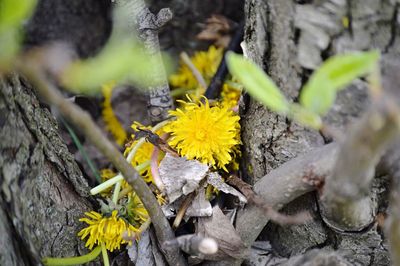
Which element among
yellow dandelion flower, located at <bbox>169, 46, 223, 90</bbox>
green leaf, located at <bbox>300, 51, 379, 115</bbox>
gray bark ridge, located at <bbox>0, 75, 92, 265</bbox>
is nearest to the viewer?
green leaf, located at <bbox>300, 51, 379, 115</bbox>

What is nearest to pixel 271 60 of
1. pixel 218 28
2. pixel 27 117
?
pixel 27 117

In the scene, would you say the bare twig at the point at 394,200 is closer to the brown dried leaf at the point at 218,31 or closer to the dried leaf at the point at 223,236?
the dried leaf at the point at 223,236

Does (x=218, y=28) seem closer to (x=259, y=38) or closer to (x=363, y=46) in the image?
(x=259, y=38)

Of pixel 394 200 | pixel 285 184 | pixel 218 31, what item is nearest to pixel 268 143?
pixel 285 184

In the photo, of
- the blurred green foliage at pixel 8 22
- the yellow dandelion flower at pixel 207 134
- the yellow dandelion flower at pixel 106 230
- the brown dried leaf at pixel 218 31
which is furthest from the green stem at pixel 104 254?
the brown dried leaf at pixel 218 31

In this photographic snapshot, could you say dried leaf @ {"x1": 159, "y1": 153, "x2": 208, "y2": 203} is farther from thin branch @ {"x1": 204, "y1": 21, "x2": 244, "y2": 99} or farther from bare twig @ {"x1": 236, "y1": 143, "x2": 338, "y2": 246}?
thin branch @ {"x1": 204, "y1": 21, "x2": 244, "y2": 99}

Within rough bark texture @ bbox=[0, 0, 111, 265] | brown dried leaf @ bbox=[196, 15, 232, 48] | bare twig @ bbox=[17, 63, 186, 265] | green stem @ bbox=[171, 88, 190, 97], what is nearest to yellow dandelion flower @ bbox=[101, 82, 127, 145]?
green stem @ bbox=[171, 88, 190, 97]

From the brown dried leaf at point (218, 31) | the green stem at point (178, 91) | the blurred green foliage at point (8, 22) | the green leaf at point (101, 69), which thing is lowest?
the green stem at point (178, 91)
